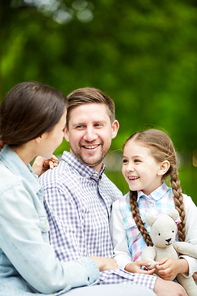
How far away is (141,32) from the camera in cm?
614

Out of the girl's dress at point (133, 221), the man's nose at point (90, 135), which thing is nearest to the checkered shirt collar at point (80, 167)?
the man's nose at point (90, 135)

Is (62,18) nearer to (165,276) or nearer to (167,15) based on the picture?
(167,15)

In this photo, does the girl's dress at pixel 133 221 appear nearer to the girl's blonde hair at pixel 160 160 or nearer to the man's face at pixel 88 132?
the girl's blonde hair at pixel 160 160

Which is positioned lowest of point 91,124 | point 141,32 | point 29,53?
point 91,124

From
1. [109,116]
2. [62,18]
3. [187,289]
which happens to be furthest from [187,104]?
[187,289]

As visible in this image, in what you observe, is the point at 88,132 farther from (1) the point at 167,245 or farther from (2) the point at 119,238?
(1) the point at 167,245

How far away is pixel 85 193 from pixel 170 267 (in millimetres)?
717

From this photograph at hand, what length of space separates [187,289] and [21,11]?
5.42m

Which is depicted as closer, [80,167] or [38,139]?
[38,139]

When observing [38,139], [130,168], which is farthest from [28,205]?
[130,168]

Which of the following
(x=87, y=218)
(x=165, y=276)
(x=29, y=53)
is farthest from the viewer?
(x=29, y=53)

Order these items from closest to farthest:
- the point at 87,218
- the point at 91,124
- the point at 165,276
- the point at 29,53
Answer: the point at 165,276
the point at 87,218
the point at 91,124
the point at 29,53

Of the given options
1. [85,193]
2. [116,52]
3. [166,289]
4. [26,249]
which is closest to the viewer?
[26,249]

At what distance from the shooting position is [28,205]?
1.77 meters
